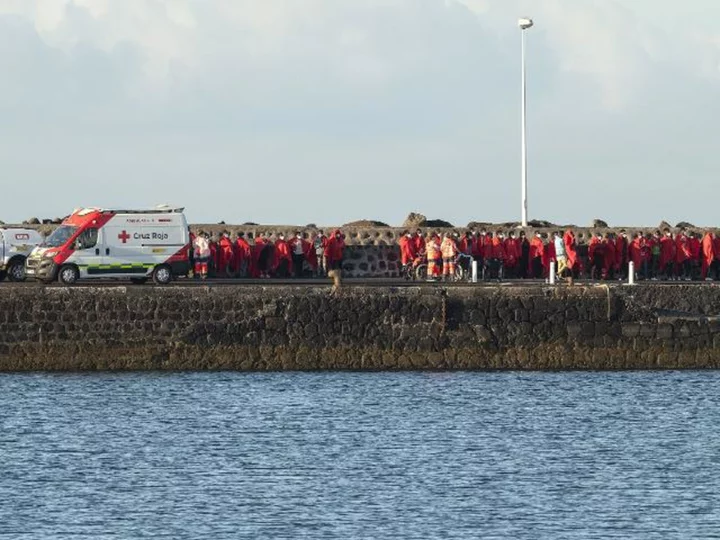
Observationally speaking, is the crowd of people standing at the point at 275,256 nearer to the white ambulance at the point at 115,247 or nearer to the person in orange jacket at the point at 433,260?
the person in orange jacket at the point at 433,260

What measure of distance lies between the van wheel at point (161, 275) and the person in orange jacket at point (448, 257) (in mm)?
7072

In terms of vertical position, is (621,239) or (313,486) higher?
(621,239)

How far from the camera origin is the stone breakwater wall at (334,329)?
41656 mm

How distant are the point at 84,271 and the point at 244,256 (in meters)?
6.80

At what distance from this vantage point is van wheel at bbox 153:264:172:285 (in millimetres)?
45938

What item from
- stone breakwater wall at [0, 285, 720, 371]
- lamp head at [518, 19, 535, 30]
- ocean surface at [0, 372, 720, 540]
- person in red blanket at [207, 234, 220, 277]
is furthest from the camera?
lamp head at [518, 19, 535, 30]

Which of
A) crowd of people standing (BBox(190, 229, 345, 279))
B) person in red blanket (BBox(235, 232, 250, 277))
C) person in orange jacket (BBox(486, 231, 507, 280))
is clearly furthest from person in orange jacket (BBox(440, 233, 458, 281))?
person in red blanket (BBox(235, 232, 250, 277))

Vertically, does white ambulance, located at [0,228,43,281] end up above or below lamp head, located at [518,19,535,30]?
below

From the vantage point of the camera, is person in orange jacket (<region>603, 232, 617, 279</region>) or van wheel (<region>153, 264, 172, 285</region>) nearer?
van wheel (<region>153, 264, 172, 285</region>)

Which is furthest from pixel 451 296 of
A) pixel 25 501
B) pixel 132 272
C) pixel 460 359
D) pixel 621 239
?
pixel 25 501

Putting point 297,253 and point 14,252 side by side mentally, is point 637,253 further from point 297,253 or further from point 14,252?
point 14,252

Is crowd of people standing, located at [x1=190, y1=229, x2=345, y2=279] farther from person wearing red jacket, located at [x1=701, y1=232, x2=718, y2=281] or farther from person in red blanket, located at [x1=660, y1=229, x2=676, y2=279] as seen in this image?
person wearing red jacket, located at [x1=701, y1=232, x2=718, y2=281]

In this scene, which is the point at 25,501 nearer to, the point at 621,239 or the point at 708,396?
the point at 708,396

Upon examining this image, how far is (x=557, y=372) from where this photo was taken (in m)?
44.5
